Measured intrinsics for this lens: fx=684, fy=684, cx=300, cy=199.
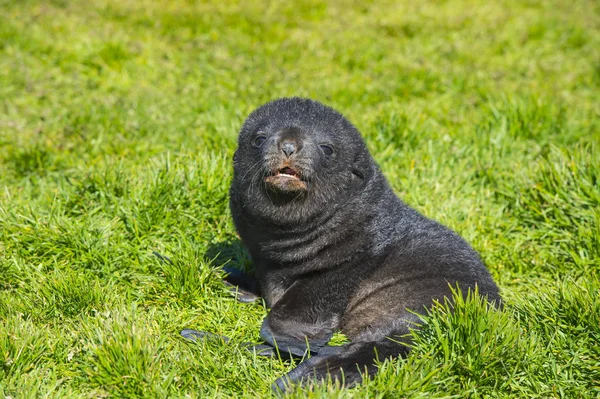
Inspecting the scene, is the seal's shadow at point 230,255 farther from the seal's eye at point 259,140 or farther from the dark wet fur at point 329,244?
the seal's eye at point 259,140

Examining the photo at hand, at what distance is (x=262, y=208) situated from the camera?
4367 millimetres

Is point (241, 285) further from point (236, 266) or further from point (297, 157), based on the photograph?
point (297, 157)

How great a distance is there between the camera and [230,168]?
5.62 metres

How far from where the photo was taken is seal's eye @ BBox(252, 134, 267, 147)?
4359 millimetres

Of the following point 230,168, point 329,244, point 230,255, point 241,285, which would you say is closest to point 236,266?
point 230,255

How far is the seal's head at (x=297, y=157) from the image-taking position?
4195 mm

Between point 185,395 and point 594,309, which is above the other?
point 594,309

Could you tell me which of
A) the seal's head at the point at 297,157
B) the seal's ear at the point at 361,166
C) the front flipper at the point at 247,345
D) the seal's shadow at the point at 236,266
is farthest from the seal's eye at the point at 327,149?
the front flipper at the point at 247,345

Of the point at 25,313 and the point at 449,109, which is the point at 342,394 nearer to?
the point at 25,313

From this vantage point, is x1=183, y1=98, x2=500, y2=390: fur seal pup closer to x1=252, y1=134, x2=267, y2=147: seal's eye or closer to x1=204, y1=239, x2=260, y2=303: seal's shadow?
x1=252, y1=134, x2=267, y2=147: seal's eye

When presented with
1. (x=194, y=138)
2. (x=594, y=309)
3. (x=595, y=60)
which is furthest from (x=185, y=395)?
(x=595, y=60)

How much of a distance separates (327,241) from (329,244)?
0.08ft

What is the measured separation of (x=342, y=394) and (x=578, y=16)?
8.97 metres

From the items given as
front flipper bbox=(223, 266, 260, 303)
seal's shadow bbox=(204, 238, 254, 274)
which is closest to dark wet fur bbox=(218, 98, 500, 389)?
front flipper bbox=(223, 266, 260, 303)
